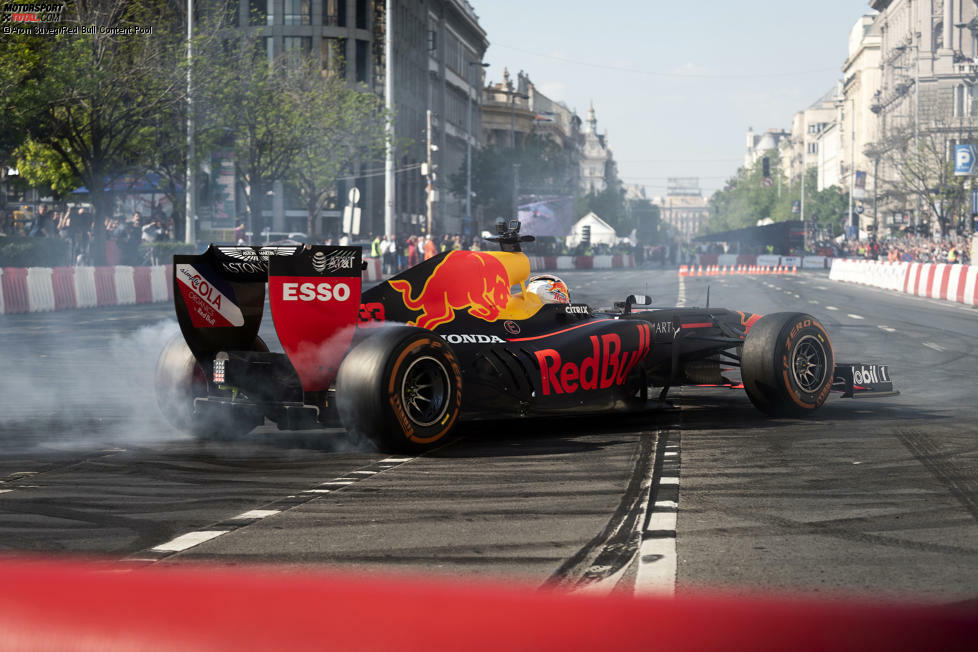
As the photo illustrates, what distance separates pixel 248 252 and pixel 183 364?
36.8 inches

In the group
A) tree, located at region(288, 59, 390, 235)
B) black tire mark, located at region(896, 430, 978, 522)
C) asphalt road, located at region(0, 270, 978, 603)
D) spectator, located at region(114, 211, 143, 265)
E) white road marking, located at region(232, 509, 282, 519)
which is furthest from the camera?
tree, located at region(288, 59, 390, 235)

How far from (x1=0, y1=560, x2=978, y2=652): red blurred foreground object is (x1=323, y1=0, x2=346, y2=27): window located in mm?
83766

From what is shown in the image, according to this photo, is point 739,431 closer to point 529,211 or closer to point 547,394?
point 547,394

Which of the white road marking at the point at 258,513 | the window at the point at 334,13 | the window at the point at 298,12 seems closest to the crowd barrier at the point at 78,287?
the white road marking at the point at 258,513

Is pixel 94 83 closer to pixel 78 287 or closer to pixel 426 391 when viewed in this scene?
pixel 78 287

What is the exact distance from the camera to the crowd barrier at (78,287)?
86.4 ft

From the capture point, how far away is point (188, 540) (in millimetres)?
5555

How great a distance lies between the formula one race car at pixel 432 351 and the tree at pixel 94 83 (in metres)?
28.1

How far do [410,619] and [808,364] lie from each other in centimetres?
851

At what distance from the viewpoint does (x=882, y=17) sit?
13688 cm

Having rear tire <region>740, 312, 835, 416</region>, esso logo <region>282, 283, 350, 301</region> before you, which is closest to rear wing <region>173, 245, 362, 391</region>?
esso logo <region>282, 283, 350, 301</region>

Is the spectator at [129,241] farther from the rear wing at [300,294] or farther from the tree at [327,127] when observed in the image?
the rear wing at [300,294]

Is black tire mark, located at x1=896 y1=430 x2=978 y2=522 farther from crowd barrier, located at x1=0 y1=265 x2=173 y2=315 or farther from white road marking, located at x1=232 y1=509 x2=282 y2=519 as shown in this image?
crowd barrier, located at x1=0 y1=265 x2=173 y2=315

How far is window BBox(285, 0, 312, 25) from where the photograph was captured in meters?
82.4
